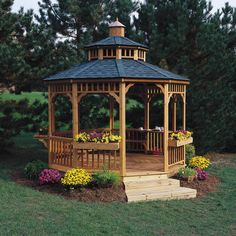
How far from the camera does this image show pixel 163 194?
10.5m

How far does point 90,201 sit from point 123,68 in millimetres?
4019

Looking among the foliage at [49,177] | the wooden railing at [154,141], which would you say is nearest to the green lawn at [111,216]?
the foliage at [49,177]

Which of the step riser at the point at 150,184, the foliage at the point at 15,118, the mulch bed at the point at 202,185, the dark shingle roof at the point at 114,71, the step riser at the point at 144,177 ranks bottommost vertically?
the mulch bed at the point at 202,185

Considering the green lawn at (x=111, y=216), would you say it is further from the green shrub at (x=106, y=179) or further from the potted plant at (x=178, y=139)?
the potted plant at (x=178, y=139)

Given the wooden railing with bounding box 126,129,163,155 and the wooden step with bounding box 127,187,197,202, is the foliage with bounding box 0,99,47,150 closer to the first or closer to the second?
the wooden railing with bounding box 126,129,163,155

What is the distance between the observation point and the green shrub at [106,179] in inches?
413

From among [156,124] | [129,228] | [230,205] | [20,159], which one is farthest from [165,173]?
Result: [20,159]

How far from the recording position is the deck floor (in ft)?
38.1

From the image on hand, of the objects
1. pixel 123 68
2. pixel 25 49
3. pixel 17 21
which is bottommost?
pixel 123 68

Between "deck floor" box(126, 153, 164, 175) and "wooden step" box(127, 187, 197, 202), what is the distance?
83 centimetres

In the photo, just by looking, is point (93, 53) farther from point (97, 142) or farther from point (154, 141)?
point (154, 141)

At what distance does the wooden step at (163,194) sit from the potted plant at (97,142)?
1.42 metres

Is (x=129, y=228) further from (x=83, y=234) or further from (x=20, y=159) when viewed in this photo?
(x=20, y=159)

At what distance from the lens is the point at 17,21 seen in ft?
46.9
